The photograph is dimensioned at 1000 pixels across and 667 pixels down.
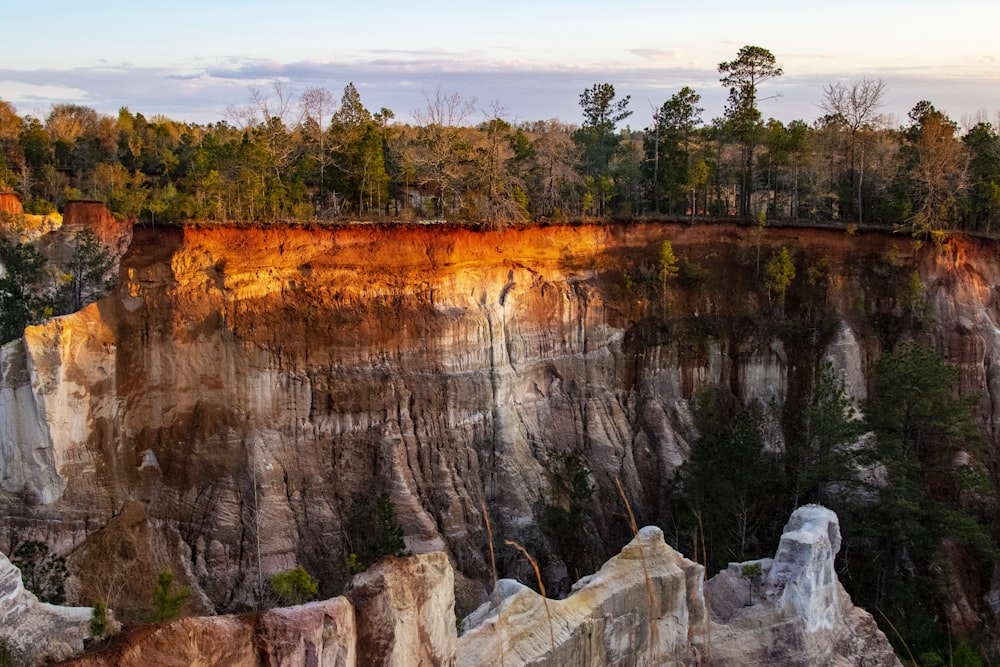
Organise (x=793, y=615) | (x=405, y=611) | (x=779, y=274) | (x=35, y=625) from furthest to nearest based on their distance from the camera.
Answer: (x=779, y=274)
(x=793, y=615)
(x=35, y=625)
(x=405, y=611)

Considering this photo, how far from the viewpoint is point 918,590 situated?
2580 cm

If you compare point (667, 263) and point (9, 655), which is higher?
point (667, 263)

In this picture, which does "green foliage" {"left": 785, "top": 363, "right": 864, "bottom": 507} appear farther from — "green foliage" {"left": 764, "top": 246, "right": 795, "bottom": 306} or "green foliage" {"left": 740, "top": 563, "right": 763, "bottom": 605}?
"green foliage" {"left": 740, "top": 563, "right": 763, "bottom": 605}

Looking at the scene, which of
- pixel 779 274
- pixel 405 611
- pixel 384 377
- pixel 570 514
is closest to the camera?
pixel 405 611

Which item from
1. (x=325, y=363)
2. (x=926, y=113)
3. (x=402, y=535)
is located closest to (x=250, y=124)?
(x=325, y=363)

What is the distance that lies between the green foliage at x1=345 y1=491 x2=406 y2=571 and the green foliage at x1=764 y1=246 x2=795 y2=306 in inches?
636

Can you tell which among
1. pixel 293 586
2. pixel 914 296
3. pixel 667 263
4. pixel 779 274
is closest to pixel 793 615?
pixel 293 586

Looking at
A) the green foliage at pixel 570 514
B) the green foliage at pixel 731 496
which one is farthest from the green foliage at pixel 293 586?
the green foliage at pixel 731 496

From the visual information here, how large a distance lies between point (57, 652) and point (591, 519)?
17.5 metres

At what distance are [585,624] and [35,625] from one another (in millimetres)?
9036

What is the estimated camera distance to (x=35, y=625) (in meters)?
14.7

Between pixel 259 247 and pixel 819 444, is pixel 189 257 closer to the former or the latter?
pixel 259 247

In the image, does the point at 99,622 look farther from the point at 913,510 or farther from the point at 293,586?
the point at 913,510

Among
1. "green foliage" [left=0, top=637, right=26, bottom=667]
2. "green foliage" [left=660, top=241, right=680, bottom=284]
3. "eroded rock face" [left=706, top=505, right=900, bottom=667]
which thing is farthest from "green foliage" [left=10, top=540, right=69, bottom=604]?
"green foliage" [left=660, top=241, right=680, bottom=284]
